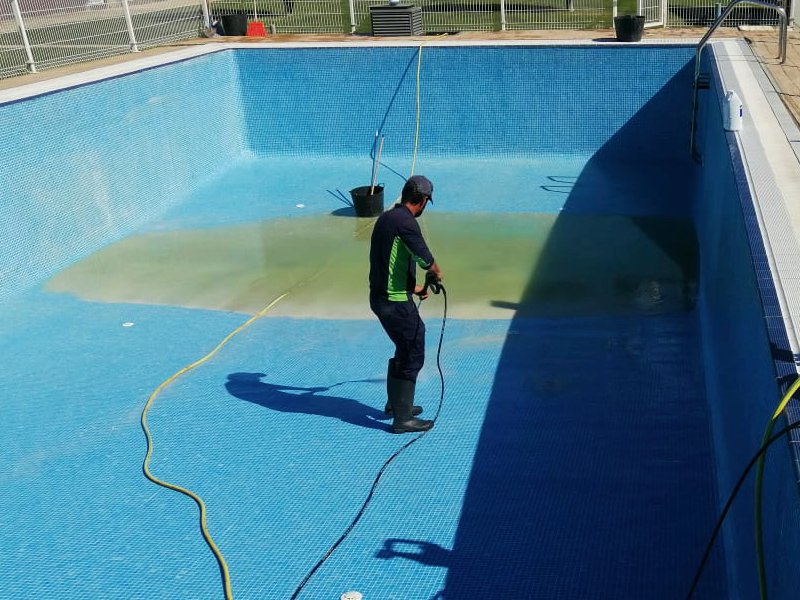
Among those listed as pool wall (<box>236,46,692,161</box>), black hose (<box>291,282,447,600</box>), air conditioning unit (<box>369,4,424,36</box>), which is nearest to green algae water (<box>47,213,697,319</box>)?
black hose (<box>291,282,447,600</box>)

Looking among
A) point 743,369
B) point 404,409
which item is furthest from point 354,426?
point 743,369

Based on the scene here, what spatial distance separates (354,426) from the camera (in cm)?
652

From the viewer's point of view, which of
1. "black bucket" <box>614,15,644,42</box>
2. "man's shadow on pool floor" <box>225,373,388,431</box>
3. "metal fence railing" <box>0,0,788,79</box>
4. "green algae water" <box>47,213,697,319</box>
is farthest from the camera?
"black bucket" <box>614,15,644,42</box>

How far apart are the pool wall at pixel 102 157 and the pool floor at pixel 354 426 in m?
0.50

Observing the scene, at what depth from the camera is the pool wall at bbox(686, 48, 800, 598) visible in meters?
3.34

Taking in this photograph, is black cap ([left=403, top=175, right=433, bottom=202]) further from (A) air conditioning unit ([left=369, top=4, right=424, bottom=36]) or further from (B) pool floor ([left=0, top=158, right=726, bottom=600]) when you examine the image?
(A) air conditioning unit ([left=369, top=4, right=424, bottom=36])

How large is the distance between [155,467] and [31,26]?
30.8 feet

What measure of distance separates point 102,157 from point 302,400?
574 centimetres

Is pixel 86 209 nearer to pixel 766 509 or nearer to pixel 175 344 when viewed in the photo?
pixel 175 344

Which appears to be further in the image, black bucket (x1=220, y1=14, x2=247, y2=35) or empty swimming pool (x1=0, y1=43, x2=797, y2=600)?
black bucket (x1=220, y1=14, x2=247, y2=35)

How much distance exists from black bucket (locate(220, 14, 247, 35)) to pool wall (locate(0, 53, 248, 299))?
8.85 ft

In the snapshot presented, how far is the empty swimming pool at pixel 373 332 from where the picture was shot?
199 inches

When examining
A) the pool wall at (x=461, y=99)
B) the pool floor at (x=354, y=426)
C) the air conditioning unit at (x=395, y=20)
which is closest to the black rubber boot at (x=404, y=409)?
the pool floor at (x=354, y=426)

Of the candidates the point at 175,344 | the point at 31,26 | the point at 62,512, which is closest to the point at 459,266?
the point at 175,344
